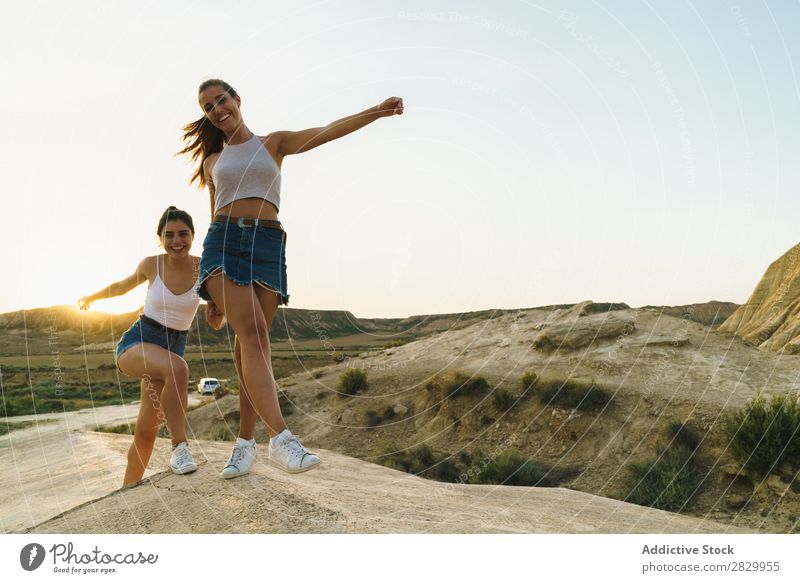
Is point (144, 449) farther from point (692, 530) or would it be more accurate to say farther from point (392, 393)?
point (392, 393)

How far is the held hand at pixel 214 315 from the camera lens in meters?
4.58

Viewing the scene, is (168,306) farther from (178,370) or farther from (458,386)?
(458,386)

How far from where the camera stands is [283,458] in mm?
3975

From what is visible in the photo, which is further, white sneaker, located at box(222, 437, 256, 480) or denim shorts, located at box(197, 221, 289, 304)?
white sneaker, located at box(222, 437, 256, 480)

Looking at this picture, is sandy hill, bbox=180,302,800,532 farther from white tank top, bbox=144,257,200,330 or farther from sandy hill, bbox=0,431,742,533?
white tank top, bbox=144,257,200,330

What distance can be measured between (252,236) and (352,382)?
12377 millimetres

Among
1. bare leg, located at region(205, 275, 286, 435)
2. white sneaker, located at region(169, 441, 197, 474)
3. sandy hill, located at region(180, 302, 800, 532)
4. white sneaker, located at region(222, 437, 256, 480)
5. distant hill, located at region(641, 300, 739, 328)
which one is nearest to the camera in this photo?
bare leg, located at region(205, 275, 286, 435)

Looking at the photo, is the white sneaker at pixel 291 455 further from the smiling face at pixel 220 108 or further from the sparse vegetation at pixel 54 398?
the sparse vegetation at pixel 54 398

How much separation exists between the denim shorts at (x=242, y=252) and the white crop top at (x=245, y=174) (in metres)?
0.21

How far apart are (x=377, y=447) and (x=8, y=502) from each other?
24.5 ft

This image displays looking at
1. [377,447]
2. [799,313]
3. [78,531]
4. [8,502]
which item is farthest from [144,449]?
[799,313]

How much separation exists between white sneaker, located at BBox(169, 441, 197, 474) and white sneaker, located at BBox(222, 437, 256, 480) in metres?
0.42

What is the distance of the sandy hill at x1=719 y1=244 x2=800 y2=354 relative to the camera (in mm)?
17969

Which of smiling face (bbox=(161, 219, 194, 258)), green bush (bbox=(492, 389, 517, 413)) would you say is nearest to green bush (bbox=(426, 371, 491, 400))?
green bush (bbox=(492, 389, 517, 413))
